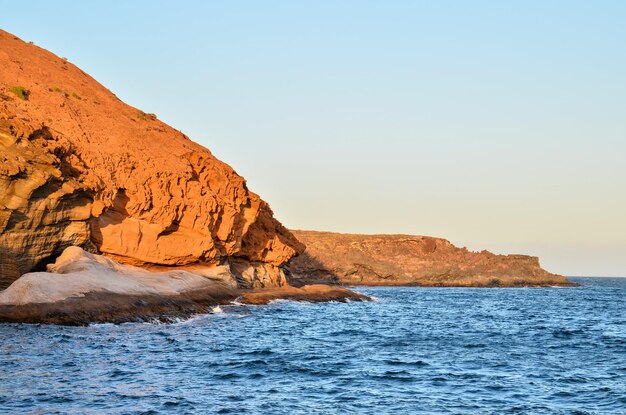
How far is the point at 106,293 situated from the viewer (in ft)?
132

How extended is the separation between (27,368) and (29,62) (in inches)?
1751

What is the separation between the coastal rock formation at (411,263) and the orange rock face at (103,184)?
2637 inches

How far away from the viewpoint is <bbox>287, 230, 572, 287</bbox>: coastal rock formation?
139500mm

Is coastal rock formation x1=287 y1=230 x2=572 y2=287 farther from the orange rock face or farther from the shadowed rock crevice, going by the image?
the shadowed rock crevice

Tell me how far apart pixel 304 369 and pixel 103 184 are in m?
26.8

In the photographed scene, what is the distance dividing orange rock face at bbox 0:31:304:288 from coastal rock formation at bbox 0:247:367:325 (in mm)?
2031

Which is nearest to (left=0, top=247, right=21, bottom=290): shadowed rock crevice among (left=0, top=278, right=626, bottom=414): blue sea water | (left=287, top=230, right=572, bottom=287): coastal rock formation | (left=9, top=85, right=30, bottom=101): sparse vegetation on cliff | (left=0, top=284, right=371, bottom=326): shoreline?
(left=0, top=284, right=371, bottom=326): shoreline

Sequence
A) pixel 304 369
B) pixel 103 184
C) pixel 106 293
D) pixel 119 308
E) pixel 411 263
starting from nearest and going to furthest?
pixel 304 369
pixel 119 308
pixel 106 293
pixel 103 184
pixel 411 263

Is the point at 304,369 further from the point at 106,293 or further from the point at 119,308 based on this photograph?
the point at 106,293

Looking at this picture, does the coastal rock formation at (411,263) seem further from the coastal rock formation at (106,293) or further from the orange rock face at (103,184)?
the coastal rock formation at (106,293)

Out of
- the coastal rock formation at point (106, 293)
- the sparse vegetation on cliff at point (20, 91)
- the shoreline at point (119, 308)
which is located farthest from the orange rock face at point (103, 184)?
the shoreline at point (119, 308)

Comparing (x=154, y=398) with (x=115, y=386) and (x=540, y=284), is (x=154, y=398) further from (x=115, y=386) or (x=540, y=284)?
(x=540, y=284)

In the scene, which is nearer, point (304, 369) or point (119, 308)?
point (304, 369)

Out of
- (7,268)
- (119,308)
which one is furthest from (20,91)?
(119,308)
